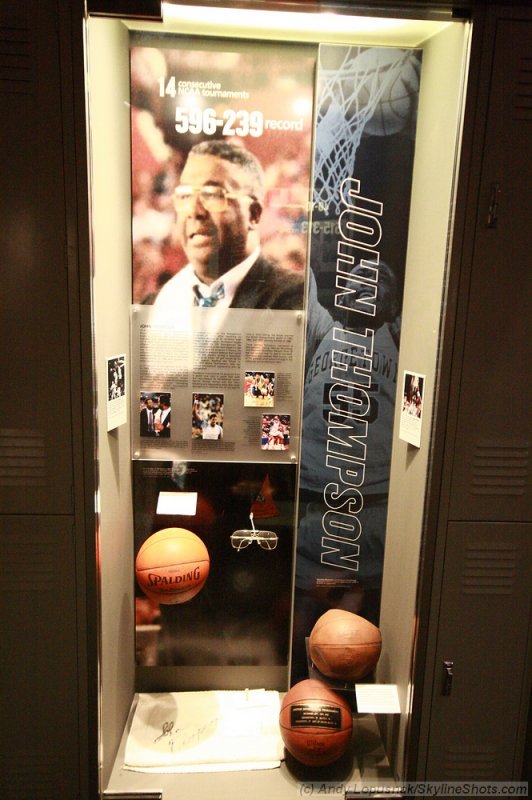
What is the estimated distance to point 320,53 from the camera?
7.00 feet

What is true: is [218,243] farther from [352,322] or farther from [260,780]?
[260,780]

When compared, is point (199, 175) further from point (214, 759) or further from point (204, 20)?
point (214, 759)

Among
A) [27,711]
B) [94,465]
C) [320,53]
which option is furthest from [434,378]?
[27,711]

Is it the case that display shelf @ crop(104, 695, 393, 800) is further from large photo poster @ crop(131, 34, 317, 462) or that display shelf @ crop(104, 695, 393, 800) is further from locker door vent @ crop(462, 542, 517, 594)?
large photo poster @ crop(131, 34, 317, 462)

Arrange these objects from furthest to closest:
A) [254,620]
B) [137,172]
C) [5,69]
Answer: [254,620] → [137,172] → [5,69]

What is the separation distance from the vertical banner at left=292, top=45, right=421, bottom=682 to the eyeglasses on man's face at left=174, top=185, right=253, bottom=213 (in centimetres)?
36

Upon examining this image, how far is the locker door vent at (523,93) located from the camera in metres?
1.68

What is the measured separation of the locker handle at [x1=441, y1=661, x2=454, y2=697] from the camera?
76.5 inches

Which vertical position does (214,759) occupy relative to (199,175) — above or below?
below

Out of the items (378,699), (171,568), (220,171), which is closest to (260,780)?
(378,699)

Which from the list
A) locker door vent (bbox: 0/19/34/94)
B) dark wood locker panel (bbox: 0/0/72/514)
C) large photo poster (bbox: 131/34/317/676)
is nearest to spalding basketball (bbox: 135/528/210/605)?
large photo poster (bbox: 131/34/317/676)

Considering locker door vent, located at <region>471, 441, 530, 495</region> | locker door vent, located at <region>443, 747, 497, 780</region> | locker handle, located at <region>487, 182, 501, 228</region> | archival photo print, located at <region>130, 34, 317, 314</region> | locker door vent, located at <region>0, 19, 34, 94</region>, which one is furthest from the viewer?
archival photo print, located at <region>130, 34, 317, 314</region>

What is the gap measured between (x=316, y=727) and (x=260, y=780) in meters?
0.34

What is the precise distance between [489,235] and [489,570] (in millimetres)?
1127
